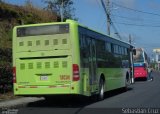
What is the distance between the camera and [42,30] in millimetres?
18219

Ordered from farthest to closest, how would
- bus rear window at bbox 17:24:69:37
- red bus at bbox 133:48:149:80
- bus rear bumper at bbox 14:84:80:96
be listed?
red bus at bbox 133:48:149:80 → bus rear window at bbox 17:24:69:37 → bus rear bumper at bbox 14:84:80:96

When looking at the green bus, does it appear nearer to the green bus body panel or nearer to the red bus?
the green bus body panel

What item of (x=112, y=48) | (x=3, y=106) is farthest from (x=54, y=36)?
(x=112, y=48)

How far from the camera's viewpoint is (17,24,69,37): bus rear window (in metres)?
18.0

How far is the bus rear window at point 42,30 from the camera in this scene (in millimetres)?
17969

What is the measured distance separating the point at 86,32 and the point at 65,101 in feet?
12.8

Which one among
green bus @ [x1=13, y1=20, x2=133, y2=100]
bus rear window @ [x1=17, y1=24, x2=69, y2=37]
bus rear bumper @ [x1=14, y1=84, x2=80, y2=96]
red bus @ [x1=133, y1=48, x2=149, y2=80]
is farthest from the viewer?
red bus @ [x1=133, y1=48, x2=149, y2=80]

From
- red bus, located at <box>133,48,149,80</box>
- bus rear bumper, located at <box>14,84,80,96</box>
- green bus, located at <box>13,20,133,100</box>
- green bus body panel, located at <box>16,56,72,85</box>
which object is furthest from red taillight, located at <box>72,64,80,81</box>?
red bus, located at <box>133,48,149,80</box>

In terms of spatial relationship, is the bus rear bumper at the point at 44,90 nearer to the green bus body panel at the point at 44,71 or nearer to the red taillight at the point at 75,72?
the green bus body panel at the point at 44,71

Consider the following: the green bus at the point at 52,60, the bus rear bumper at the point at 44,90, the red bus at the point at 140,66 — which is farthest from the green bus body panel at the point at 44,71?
the red bus at the point at 140,66

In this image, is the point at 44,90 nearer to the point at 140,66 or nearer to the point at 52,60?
the point at 52,60

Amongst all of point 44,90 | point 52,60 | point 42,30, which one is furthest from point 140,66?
point 44,90

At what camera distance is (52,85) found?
1773cm

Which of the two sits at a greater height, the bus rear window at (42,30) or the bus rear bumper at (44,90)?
the bus rear window at (42,30)
